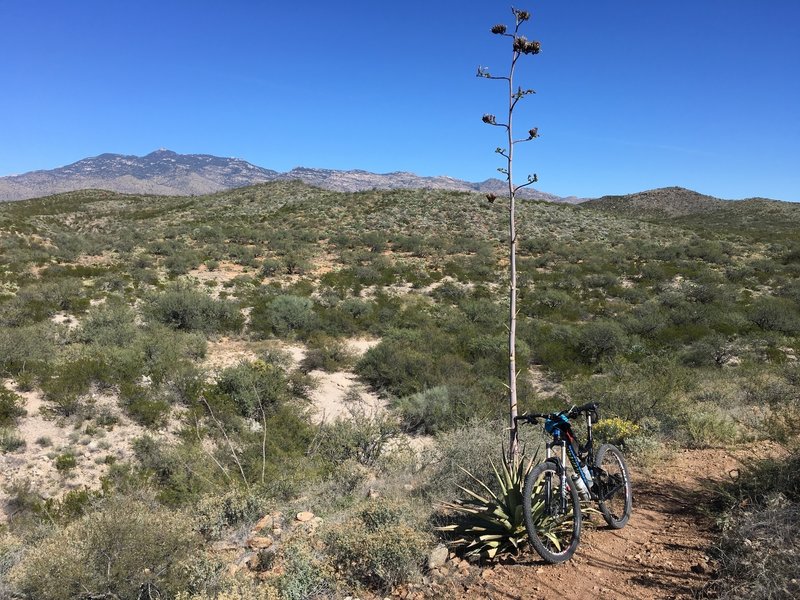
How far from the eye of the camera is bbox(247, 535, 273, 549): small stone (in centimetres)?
471

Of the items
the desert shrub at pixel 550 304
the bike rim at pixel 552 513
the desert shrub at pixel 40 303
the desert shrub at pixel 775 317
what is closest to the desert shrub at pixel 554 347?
the desert shrub at pixel 550 304

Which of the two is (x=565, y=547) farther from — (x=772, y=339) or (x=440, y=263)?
(x=440, y=263)

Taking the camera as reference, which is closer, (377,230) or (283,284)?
(283,284)

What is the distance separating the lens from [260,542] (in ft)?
15.6

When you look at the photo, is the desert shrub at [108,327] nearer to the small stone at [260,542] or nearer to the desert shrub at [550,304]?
the small stone at [260,542]

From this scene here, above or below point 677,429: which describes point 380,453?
below

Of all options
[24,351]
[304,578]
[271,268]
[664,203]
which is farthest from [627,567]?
[664,203]

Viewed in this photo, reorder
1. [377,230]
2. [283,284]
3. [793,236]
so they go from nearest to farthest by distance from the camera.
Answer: [283,284], [377,230], [793,236]

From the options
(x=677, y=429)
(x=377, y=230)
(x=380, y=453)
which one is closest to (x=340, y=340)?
(x=380, y=453)

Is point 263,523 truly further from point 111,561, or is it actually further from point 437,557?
point 437,557

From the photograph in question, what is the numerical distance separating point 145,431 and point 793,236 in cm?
4962

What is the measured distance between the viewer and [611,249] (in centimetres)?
3244

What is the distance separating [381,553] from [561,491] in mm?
1649

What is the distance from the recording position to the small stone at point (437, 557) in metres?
3.94
